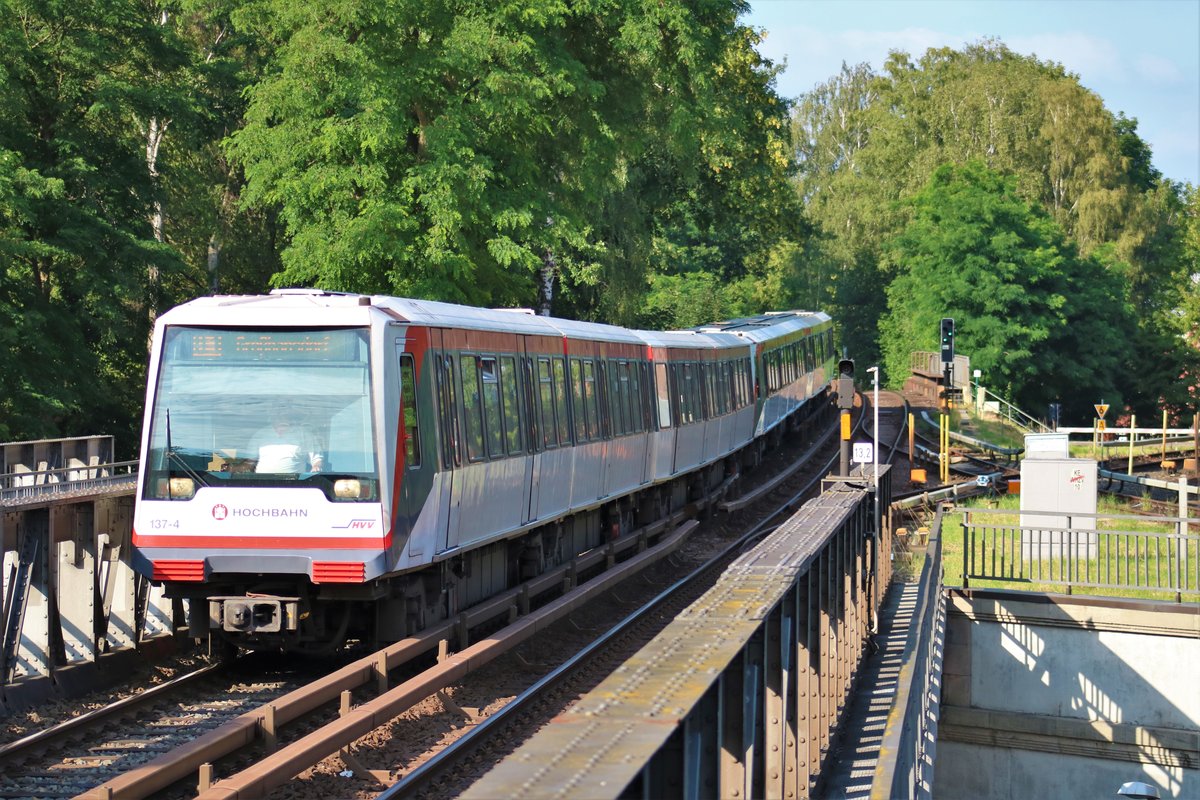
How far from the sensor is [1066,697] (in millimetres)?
17688

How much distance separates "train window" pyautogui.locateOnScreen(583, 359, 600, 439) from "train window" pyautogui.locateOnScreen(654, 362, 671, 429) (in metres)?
4.03

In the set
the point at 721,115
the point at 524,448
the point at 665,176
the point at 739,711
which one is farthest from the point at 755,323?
the point at 739,711

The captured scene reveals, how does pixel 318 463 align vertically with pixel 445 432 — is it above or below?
below

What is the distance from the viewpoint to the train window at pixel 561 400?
17.3 metres

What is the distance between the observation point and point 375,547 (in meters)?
12.1

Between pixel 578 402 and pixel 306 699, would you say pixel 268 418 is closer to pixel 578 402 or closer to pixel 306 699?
pixel 306 699

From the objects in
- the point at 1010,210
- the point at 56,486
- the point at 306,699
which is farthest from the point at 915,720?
the point at 1010,210

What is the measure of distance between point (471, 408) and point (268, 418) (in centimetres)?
247

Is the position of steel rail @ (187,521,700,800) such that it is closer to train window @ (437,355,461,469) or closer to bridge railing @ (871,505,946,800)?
train window @ (437,355,461,469)

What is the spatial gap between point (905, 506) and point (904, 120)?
214 ft

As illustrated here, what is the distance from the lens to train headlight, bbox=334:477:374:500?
1216 cm

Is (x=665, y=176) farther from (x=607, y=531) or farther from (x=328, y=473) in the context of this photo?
(x=328, y=473)

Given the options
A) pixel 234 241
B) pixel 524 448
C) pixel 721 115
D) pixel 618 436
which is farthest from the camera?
pixel 234 241

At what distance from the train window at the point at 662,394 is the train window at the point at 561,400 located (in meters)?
5.62
